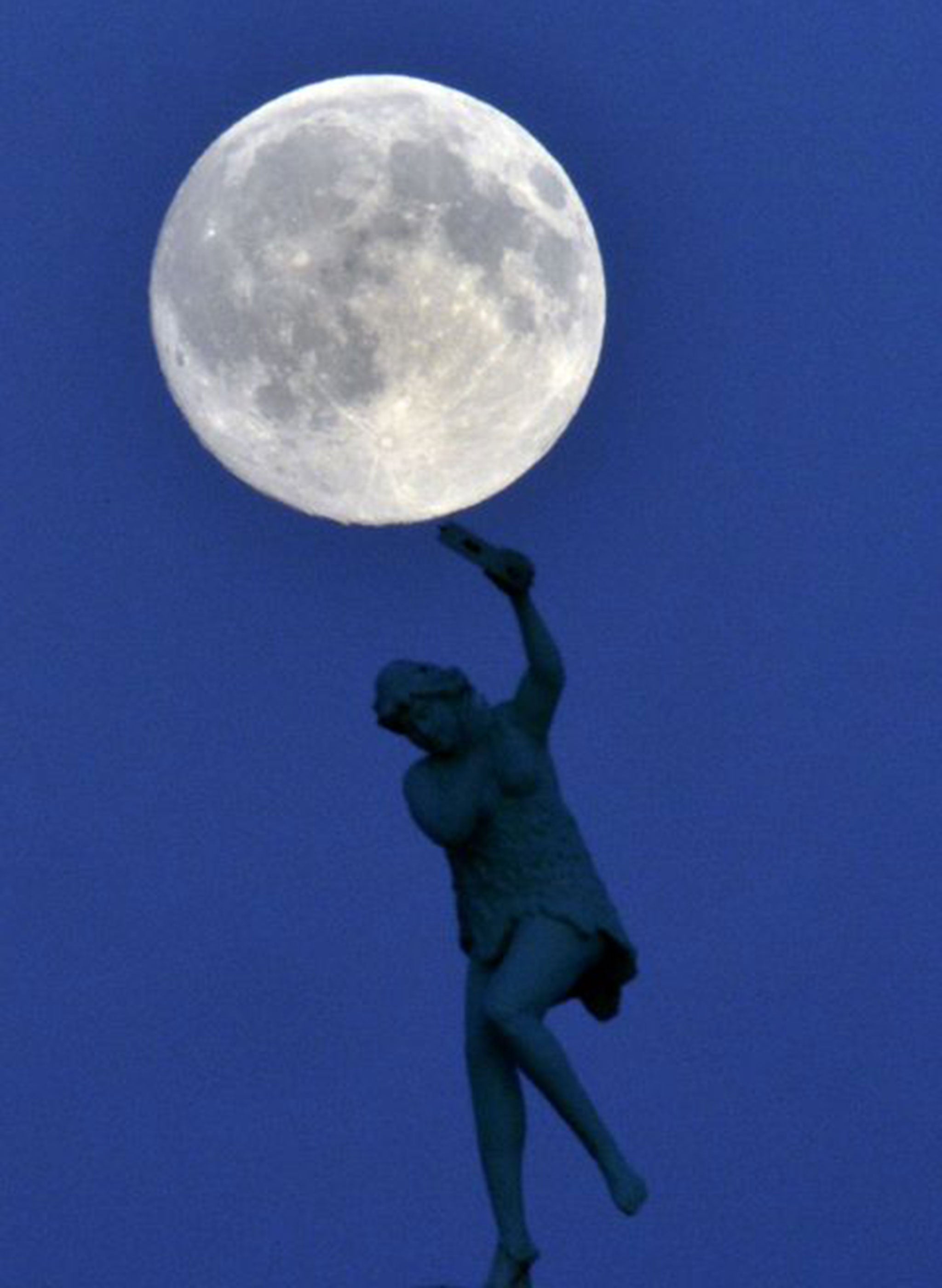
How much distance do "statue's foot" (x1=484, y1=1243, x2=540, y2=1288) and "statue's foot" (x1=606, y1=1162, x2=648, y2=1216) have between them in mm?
403

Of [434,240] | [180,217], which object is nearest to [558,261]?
[434,240]

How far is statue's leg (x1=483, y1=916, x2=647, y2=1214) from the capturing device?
11.5m

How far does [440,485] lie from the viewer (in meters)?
11.1

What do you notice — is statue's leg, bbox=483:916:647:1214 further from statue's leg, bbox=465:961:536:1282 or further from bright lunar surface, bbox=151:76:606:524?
bright lunar surface, bbox=151:76:606:524

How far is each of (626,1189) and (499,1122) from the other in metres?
0.49

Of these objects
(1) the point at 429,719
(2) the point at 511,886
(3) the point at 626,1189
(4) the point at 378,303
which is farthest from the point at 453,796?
(4) the point at 378,303

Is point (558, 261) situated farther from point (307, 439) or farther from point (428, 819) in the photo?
point (428, 819)

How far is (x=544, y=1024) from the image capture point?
38.0 ft

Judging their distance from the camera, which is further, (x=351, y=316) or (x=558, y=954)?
(x=558, y=954)

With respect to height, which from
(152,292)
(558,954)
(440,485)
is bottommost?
(558,954)

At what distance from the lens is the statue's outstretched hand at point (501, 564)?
449 inches

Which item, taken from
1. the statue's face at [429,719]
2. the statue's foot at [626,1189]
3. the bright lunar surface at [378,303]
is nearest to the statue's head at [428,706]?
the statue's face at [429,719]

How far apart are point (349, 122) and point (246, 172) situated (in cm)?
32

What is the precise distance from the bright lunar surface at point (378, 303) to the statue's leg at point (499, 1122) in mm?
1650
